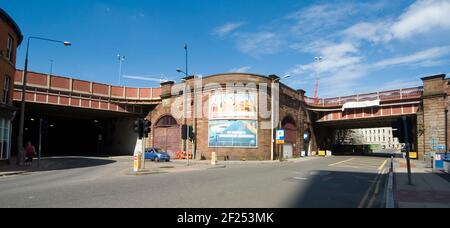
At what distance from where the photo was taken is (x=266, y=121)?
39906mm

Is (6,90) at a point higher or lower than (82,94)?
lower

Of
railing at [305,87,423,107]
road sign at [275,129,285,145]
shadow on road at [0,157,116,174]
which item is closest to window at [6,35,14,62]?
shadow on road at [0,157,116,174]

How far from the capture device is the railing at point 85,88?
36.0 meters

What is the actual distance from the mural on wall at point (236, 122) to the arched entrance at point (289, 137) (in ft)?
22.6

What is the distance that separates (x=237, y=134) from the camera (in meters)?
38.5

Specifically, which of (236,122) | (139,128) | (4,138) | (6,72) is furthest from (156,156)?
(6,72)

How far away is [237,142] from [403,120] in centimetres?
2496

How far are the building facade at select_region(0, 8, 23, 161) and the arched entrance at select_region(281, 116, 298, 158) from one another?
2997cm

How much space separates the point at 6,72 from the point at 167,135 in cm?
2324

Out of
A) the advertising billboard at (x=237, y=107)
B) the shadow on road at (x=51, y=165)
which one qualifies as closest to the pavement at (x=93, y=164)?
the shadow on road at (x=51, y=165)

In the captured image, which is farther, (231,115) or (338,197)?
(231,115)

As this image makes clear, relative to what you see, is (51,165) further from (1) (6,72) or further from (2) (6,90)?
(1) (6,72)
